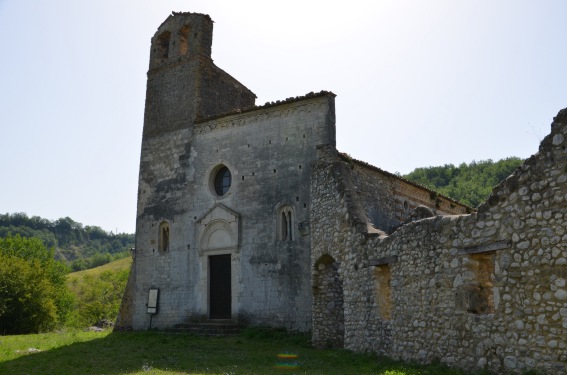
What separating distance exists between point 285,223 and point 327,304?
3506mm

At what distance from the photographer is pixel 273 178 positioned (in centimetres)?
1722

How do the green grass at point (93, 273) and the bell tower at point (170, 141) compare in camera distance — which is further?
the green grass at point (93, 273)

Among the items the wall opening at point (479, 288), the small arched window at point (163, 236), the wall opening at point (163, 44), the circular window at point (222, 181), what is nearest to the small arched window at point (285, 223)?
the circular window at point (222, 181)

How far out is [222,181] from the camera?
18.9 m

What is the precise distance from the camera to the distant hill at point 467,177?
1858 inches

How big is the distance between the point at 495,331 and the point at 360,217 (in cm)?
512

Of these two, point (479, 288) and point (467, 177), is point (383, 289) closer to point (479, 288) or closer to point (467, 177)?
point (479, 288)

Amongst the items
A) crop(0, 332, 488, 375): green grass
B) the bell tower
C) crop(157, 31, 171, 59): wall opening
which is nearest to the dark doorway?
the bell tower

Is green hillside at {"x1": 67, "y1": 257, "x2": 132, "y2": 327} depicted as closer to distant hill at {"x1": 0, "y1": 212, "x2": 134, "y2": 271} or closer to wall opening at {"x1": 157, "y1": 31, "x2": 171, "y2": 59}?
wall opening at {"x1": 157, "y1": 31, "x2": 171, "y2": 59}

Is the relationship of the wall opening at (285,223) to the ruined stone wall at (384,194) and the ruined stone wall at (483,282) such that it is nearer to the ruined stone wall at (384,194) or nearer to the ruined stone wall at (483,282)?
the ruined stone wall at (384,194)

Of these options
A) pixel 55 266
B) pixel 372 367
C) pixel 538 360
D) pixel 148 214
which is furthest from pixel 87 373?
pixel 55 266

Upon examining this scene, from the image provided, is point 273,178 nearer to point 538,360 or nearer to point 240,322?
point 240,322

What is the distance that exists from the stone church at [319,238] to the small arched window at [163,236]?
0.04 meters

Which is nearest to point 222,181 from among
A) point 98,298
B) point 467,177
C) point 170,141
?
point 170,141
